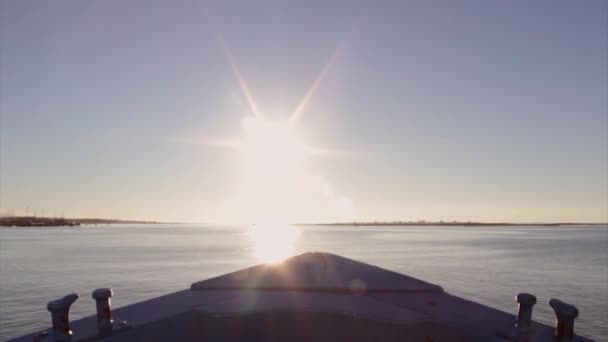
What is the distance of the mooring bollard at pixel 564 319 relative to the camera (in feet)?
14.8

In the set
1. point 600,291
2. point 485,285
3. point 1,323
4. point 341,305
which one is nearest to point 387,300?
point 341,305

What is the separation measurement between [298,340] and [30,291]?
25736 mm

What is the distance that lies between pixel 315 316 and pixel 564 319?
3.04 m

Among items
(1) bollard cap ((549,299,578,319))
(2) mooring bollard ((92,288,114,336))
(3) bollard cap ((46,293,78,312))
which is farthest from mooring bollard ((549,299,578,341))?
(3) bollard cap ((46,293,78,312))

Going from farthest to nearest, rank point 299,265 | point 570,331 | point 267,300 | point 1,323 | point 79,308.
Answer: point 79,308, point 1,323, point 299,265, point 267,300, point 570,331

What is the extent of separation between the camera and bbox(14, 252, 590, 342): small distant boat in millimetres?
4750

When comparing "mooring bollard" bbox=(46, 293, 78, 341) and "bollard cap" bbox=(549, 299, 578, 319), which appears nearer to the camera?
"bollard cap" bbox=(549, 299, 578, 319)

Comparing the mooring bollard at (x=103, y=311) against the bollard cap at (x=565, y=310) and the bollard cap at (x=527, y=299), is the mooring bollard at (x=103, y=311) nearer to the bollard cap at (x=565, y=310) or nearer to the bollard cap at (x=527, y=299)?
the bollard cap at (x=527, y=299)

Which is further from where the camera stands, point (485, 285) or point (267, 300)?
point (485, 285)

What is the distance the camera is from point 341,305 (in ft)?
16.7

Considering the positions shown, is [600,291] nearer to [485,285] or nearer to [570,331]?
[485,285]

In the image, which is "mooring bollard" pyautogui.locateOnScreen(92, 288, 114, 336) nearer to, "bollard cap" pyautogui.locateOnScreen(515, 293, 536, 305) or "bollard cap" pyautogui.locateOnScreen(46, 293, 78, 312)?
"bollard cap" pyautogui.locateOnScreen(46, 293, 78, 312)

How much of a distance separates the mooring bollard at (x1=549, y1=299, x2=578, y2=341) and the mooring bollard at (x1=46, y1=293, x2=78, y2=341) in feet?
19.8

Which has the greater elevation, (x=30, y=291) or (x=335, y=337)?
(x=335, y=337)
